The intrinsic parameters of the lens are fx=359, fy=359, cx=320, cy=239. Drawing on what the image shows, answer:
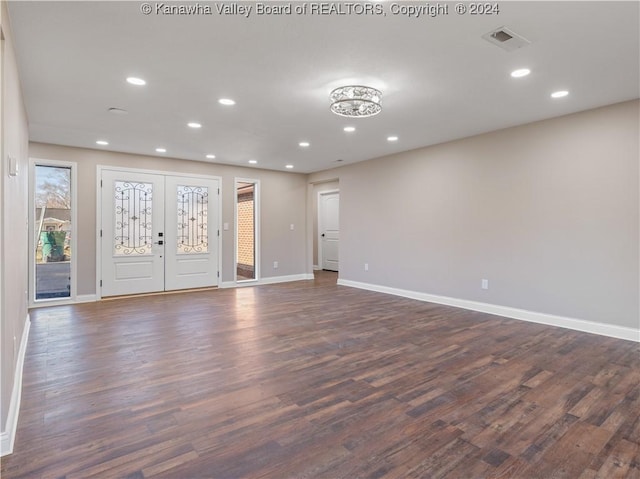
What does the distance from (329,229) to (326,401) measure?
7.73 metres

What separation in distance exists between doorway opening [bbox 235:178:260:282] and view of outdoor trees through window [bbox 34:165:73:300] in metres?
2.91

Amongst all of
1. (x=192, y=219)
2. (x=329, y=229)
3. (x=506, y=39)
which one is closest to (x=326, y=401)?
(x=506, y=39)

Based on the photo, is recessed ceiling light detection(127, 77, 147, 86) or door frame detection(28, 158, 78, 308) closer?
recessed ceiling light detection(127, 77, 147, 86)

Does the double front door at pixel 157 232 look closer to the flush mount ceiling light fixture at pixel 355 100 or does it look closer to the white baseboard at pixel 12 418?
the white baseboard at pixel 12 418

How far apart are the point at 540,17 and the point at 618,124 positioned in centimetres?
239

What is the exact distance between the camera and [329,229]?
10.1 metres

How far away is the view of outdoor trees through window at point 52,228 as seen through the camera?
553 centimetres

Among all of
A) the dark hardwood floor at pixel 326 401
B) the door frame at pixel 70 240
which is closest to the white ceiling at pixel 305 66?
the door frame at pixel 70 240

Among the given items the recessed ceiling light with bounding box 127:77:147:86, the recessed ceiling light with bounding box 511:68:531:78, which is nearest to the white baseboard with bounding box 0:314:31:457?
the recessed ceiling light with bounding box 127:77:147:86

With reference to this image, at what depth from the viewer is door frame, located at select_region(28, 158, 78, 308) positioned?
5.24 meters

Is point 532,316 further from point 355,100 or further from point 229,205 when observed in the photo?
point 229,205

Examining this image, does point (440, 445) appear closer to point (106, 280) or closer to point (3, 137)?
point (3, 137)

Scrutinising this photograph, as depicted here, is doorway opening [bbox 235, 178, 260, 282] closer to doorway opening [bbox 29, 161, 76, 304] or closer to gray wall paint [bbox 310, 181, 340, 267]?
gray wall paint [bbox 310, 181, 340, 267]

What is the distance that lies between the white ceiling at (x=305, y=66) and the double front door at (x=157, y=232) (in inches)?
64.0
